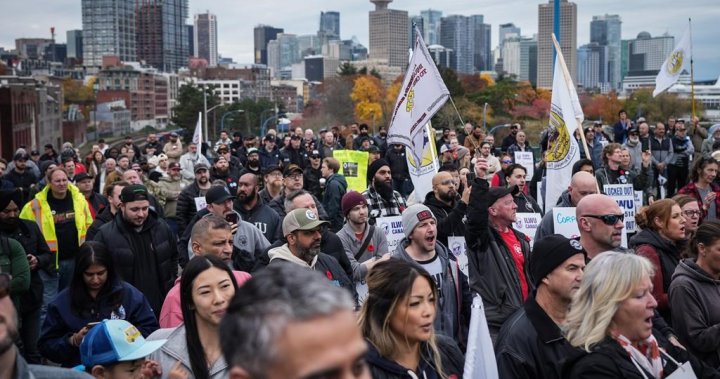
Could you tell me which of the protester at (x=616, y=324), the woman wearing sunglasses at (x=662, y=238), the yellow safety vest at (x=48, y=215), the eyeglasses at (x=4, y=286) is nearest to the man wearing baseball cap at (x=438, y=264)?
the woman wearing sunglasses at (x=662, y=238)

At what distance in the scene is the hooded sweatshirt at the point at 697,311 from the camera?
5.17 m

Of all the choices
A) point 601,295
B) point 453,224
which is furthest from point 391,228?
point 601,295

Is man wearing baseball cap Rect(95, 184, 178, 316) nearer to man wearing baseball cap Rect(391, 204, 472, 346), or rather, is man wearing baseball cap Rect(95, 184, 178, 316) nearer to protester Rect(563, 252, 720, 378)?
man wearing baseball cap Rect(391, 204, 472, 346)

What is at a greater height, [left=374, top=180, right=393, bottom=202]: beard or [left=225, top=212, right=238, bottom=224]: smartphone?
[left=374, top=180, right=393, bottom=202]: beard

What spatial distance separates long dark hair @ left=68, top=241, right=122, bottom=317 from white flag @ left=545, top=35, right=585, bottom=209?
18.2 feet

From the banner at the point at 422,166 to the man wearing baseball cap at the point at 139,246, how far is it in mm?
3331

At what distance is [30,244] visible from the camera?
8.24m

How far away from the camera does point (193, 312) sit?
4332mm

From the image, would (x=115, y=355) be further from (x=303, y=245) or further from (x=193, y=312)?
(x=303, y=245)

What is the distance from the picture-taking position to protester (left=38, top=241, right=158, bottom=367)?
17.9 ft

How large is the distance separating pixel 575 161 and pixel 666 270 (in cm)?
411

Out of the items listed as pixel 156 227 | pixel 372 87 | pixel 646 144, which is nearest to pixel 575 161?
pixel 156 227

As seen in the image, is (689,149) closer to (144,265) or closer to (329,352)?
(144,265)

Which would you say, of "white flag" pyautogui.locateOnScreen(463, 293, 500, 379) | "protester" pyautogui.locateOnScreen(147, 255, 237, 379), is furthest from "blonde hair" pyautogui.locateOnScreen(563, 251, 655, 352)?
"protester" pyautogui.locateOnScreen(147, 255, 237, 379)
